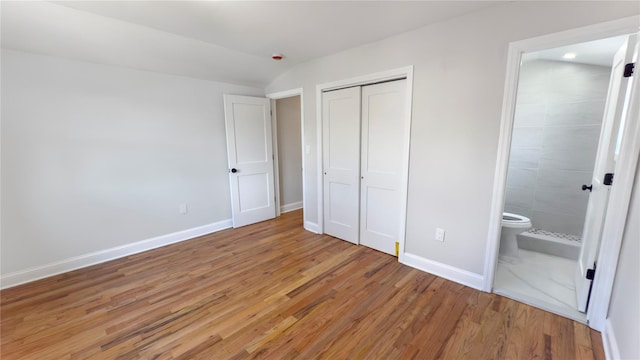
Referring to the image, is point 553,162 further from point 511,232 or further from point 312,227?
point 312,227

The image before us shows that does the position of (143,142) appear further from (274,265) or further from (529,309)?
(529,309)

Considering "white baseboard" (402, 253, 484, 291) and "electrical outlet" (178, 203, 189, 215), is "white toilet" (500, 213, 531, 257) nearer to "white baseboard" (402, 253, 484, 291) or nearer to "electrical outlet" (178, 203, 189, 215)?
"white baseboard" (402, 253, 484, 291)

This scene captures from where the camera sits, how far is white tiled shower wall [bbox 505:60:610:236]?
305cm

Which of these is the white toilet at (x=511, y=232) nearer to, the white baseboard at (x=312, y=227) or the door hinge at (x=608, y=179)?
the door hinge at (x=608, y=179)

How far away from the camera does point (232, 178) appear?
3.79 m

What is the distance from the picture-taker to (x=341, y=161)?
3.25 m

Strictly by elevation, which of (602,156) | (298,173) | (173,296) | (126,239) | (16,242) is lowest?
(173,296)

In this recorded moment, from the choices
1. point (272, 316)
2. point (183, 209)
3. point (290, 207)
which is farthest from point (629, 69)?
point (183, 209)

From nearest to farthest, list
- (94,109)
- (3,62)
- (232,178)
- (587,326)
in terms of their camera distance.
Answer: (587,326) < (3,62) < (94,109) < (232,178)

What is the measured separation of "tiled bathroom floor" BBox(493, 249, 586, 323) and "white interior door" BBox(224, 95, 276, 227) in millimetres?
3266

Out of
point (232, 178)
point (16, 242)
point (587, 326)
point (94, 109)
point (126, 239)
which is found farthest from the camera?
point (232, 178)

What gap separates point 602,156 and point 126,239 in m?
4.77

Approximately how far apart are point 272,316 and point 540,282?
2.48 meters

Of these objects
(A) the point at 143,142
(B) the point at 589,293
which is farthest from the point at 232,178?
(B) the point at 589,293
